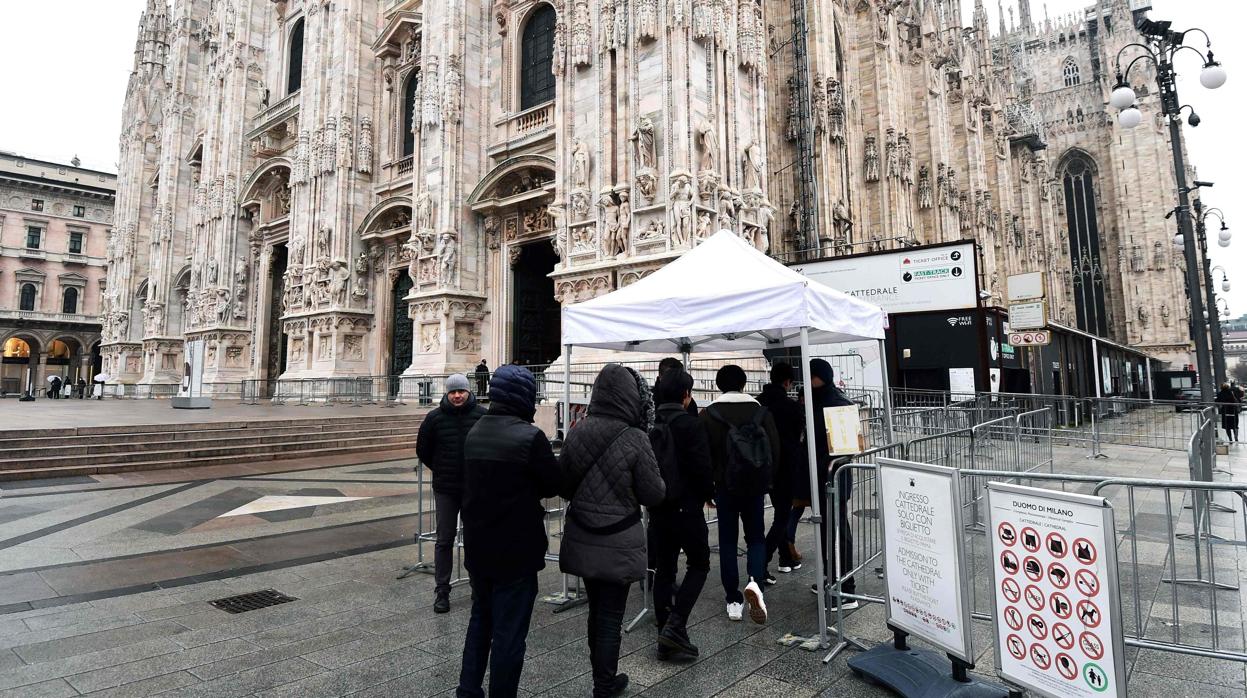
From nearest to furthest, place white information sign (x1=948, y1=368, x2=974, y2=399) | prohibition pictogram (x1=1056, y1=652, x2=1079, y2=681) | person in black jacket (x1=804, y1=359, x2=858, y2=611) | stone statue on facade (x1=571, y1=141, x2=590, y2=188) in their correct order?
prohibition pictogram (x1=1056, y1=652, x2=1079, y2=681) < person in black jacket (x1=804, y1=359, x2=858, y2=611) < white information sign (x1=948, y1=368, x2=974, y2=399) < stone statue on facade (x1=571, y1=141, x2=590, y2=188)

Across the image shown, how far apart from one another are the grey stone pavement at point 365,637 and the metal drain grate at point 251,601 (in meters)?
0.11

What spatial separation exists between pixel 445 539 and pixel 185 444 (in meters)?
10.2

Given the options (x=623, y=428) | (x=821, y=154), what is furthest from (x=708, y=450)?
(x=821, y=154)

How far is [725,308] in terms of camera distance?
530cm

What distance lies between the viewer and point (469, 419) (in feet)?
15.8

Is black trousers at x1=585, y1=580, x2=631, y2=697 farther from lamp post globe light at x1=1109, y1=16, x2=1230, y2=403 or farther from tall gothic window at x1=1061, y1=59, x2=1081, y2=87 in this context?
tall gothic window at x1=1061, y1=59, x2=1081, y2=87

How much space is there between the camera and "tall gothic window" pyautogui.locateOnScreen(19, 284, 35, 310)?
55.5m

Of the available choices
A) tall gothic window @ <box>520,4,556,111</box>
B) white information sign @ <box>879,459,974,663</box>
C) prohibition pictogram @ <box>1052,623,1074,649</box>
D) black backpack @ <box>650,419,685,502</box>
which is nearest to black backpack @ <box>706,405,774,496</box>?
black backpack @ <box>650,419,685,502</box>

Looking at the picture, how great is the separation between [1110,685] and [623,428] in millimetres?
2463

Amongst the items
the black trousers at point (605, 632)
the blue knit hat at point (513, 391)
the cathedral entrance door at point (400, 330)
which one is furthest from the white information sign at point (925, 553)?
the cathedral entrance door at point (400, 330)

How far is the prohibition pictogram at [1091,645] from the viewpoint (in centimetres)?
274

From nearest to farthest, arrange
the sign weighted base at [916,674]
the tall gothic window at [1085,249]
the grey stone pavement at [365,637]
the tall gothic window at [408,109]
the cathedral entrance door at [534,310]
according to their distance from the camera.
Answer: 1. the sign weighted base at [916,674]
2. the grey stone pavement at [365,637]
3. the cathedral entrance door at [534,310]
4. the tall gothic window at [408,109]
5. the tall gothic window at [1085,249]

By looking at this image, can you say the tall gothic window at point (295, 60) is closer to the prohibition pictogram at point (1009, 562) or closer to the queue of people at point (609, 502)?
the queue of people at point (609, 502)

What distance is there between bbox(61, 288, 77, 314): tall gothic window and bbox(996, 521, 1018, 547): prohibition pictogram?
7587 cm
